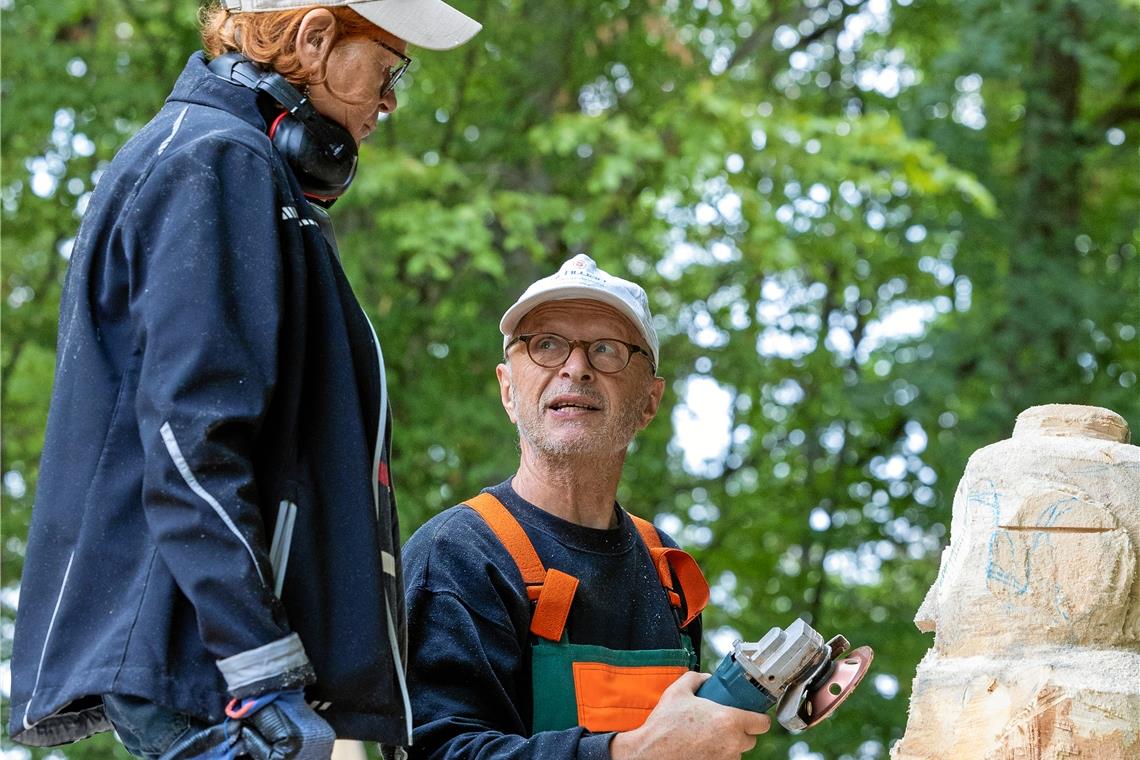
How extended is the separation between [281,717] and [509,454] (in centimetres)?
587

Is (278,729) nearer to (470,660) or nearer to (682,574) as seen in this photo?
(470,660)

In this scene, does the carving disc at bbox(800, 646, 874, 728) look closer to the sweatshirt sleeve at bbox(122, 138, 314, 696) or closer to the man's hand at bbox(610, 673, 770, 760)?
the man's hand at bbox(610, 673, 770, 760)

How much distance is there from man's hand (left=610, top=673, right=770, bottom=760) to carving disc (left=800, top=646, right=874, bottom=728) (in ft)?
0.33

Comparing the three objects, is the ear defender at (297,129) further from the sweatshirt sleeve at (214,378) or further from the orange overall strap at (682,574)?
the orange overall strap at (682,574)

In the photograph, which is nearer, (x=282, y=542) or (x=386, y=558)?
(x=282, y=542)

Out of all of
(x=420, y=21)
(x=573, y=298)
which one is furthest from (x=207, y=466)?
(x=573, y=298)

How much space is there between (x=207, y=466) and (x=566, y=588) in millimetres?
947

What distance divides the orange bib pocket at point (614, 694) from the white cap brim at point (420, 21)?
1125 mm

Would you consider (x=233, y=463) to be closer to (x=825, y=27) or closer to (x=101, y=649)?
(x=101, y=649)

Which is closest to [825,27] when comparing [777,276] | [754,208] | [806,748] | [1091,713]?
[777,276]

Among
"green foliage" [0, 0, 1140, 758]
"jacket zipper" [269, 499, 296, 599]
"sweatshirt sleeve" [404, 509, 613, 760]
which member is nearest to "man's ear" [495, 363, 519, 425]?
"sweatshirt sleeve" [404, 509, 613, 760]

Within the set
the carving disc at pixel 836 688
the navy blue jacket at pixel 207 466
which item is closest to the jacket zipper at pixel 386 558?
the navy blue jacket at pixel 207 466

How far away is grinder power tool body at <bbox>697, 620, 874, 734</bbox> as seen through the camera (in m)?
2.41

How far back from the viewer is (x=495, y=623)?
258 cm
